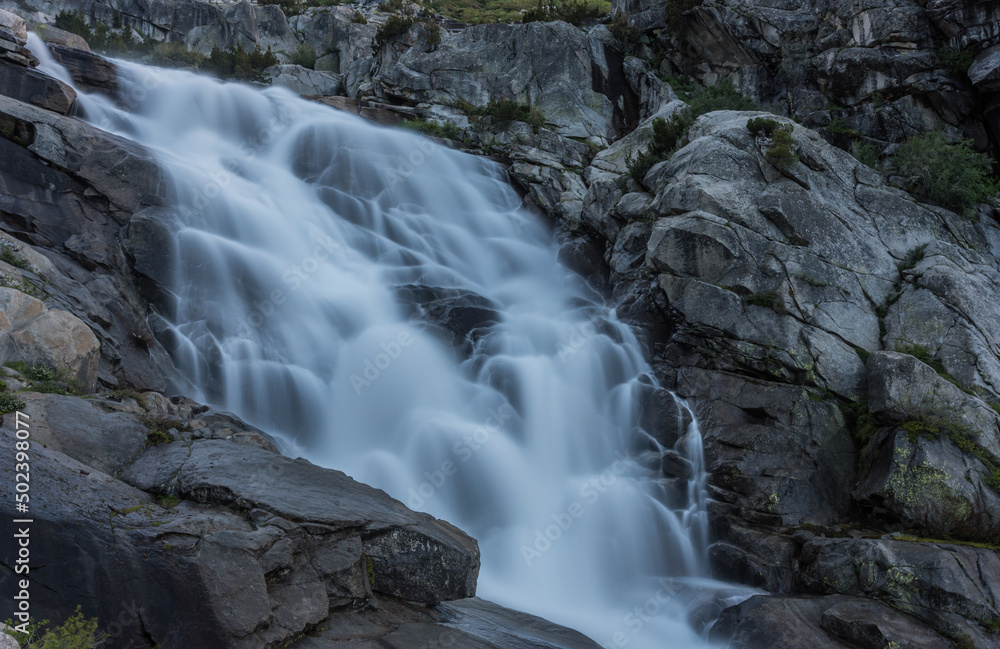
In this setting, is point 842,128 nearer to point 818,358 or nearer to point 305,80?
point 818,358

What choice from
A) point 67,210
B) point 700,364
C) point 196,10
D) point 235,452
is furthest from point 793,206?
point 196,10

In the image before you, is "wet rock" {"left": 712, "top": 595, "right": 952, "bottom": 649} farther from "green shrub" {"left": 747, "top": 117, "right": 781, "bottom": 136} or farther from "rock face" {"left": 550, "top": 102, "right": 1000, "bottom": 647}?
"green shrub" {"left": 747, "top": 117, "right": 781, "bottom": 136}

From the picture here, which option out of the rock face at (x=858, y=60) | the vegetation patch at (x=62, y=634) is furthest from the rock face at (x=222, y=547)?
the rock face at (x=858, y=60)

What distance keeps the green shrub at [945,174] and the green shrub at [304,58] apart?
2508 cm

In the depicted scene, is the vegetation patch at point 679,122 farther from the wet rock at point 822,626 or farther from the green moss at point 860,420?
the wet rock at point 822,626

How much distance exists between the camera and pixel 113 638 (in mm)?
5000

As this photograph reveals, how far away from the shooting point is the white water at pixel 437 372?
1042 centimetres

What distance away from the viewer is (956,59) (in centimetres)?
1719

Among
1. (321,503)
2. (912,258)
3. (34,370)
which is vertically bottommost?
(321,503)

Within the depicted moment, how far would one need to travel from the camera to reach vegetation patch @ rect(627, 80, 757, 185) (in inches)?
682

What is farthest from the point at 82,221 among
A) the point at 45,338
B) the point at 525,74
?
the point at 525,74

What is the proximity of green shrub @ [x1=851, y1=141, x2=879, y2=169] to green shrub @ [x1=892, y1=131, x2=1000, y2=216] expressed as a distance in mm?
1284

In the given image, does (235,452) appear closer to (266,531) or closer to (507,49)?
(266,531)

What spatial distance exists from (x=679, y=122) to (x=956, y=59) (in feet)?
25.6
